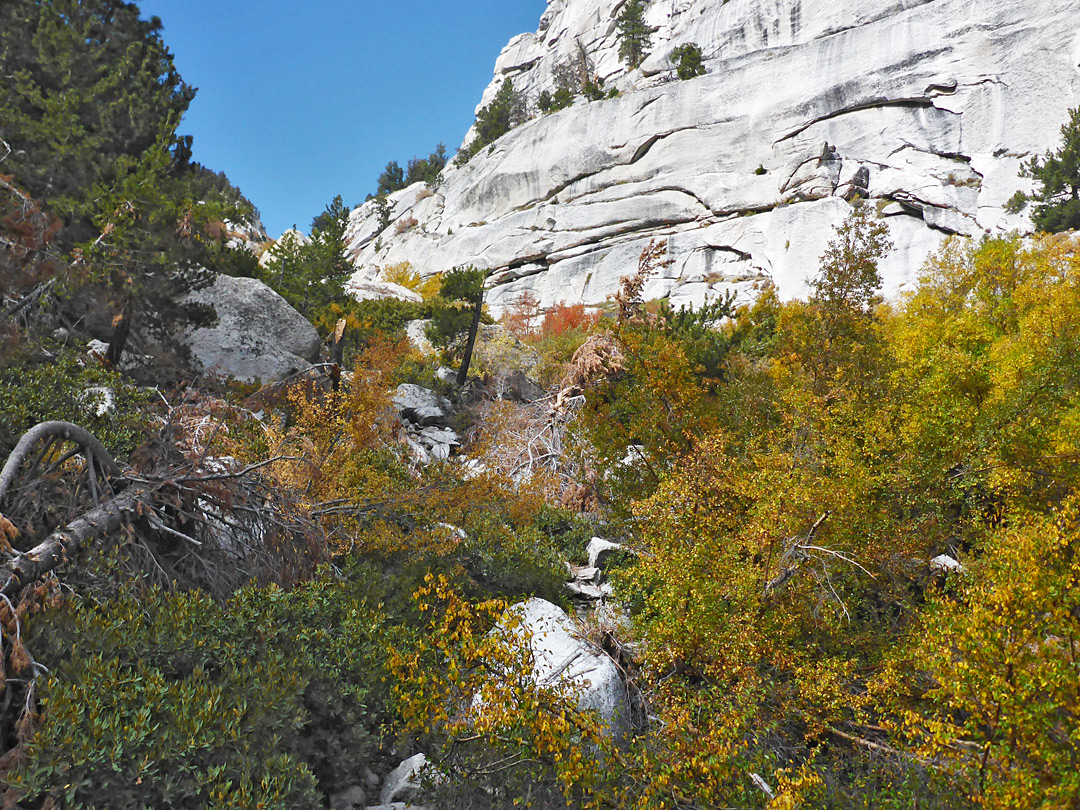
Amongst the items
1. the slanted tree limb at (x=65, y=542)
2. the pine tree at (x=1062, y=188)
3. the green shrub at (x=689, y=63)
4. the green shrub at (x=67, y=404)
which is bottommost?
the slanted tree limb at (x=65, y=542)

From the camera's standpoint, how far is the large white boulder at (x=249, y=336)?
48.2ft

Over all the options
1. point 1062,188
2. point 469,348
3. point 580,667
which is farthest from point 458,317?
point 1062,188

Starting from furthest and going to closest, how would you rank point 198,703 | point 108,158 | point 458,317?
point 458,317 < point 108,158 < point 198,703

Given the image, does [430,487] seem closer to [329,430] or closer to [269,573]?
[329,430]

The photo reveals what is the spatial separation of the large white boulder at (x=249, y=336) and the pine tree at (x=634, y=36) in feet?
166

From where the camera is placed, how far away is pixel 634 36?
53938mm

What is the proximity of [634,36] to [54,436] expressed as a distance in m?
62.8

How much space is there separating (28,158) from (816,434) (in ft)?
52.6

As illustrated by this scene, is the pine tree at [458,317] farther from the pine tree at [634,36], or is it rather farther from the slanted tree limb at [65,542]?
the pine tree at [634,36]

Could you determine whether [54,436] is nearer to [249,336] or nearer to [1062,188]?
[249,336]

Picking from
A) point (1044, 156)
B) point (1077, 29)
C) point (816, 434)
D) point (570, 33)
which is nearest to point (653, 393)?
point (816, 434)

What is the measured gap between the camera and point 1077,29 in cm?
2956

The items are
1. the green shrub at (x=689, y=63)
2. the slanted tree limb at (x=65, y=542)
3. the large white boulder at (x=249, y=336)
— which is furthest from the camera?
the green shrub at (x=689, y=63)

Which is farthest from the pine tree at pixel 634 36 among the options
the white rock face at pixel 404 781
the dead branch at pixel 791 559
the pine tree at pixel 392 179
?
the white rock face at pixel 404 781
